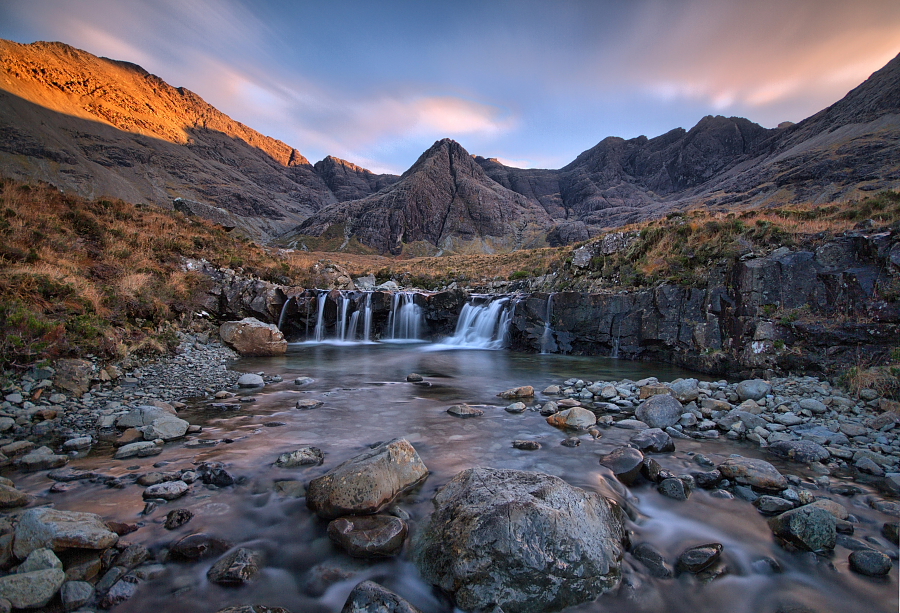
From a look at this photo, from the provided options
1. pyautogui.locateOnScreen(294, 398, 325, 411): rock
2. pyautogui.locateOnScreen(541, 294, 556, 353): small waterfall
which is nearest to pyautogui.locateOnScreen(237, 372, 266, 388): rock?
pyautogui.locateOnScreen(294, 398, 325, 411): rock

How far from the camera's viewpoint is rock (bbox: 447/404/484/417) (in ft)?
25.2

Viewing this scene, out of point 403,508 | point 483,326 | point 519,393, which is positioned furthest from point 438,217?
point 403,508

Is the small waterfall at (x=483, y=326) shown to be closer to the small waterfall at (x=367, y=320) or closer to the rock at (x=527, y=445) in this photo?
the small waterfall at (x=367, y=320)

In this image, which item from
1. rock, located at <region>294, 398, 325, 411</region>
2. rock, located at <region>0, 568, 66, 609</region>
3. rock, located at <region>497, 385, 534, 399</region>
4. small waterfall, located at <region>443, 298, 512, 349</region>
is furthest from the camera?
small waterfall, located at <region>443, 298, 512, 349</region>

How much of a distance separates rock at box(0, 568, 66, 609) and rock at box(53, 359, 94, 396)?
5.67 metres

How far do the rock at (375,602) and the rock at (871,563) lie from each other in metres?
3.83

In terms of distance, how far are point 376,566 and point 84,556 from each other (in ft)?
7.69

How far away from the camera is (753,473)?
4.61 metres

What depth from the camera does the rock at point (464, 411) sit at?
303 inches

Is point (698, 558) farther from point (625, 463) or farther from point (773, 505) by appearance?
point (625, 463)

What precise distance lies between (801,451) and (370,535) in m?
6.20

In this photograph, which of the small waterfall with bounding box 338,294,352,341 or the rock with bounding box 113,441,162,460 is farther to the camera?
the small waterfall with bounding box 338,294,352,341

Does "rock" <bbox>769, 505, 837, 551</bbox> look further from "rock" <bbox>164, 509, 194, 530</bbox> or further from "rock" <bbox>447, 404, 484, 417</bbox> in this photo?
"rock" <bbox>164, 509, 194, 530</bbox>

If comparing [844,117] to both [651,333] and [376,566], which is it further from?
[376,566]
